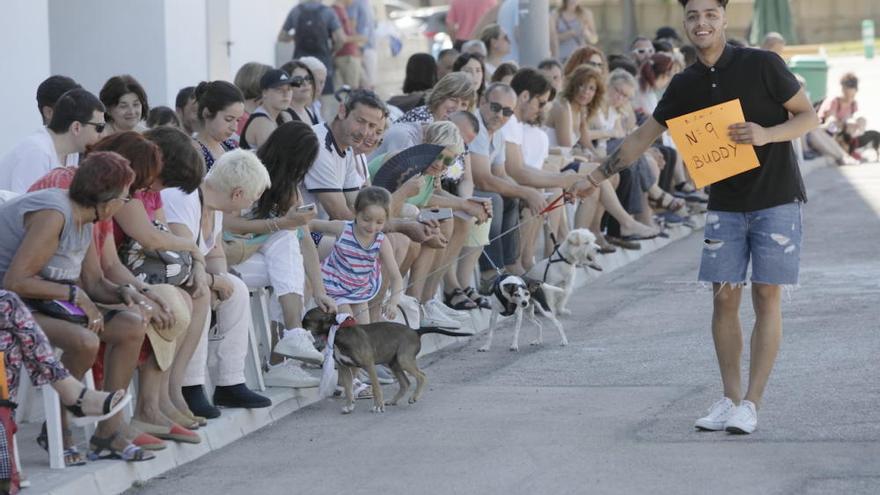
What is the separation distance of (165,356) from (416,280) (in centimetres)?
393

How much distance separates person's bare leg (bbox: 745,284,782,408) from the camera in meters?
8.30

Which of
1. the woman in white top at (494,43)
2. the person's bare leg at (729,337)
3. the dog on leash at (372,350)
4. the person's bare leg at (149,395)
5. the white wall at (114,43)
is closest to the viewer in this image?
the person's bare leg at (149,395)

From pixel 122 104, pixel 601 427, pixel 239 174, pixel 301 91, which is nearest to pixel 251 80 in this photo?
pixel 301 91

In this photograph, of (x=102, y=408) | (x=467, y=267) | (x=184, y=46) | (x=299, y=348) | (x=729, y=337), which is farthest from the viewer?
(x=184, y=46)

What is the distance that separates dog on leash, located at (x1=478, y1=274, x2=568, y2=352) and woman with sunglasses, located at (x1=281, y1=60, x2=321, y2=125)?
76.5 inches

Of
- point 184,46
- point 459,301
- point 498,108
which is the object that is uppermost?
point 184,46

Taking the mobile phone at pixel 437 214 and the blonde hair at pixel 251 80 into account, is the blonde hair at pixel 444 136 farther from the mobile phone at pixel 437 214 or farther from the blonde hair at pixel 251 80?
the blonde hair at pixel 251 80

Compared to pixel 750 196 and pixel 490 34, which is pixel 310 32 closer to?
pixel 490 34

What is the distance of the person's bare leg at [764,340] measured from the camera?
327 inches

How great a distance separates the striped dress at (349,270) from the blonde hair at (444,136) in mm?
1477

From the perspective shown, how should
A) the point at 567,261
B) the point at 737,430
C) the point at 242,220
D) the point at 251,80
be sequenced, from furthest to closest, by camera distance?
the point at 567,261 < the point at 251,80 < the point at 242,220 < the point at 737,430

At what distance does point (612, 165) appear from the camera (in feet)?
29.5

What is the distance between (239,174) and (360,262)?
146cm

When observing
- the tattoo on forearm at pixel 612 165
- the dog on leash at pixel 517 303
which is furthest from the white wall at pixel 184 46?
the tattoo on forearm at pixel 612 165
